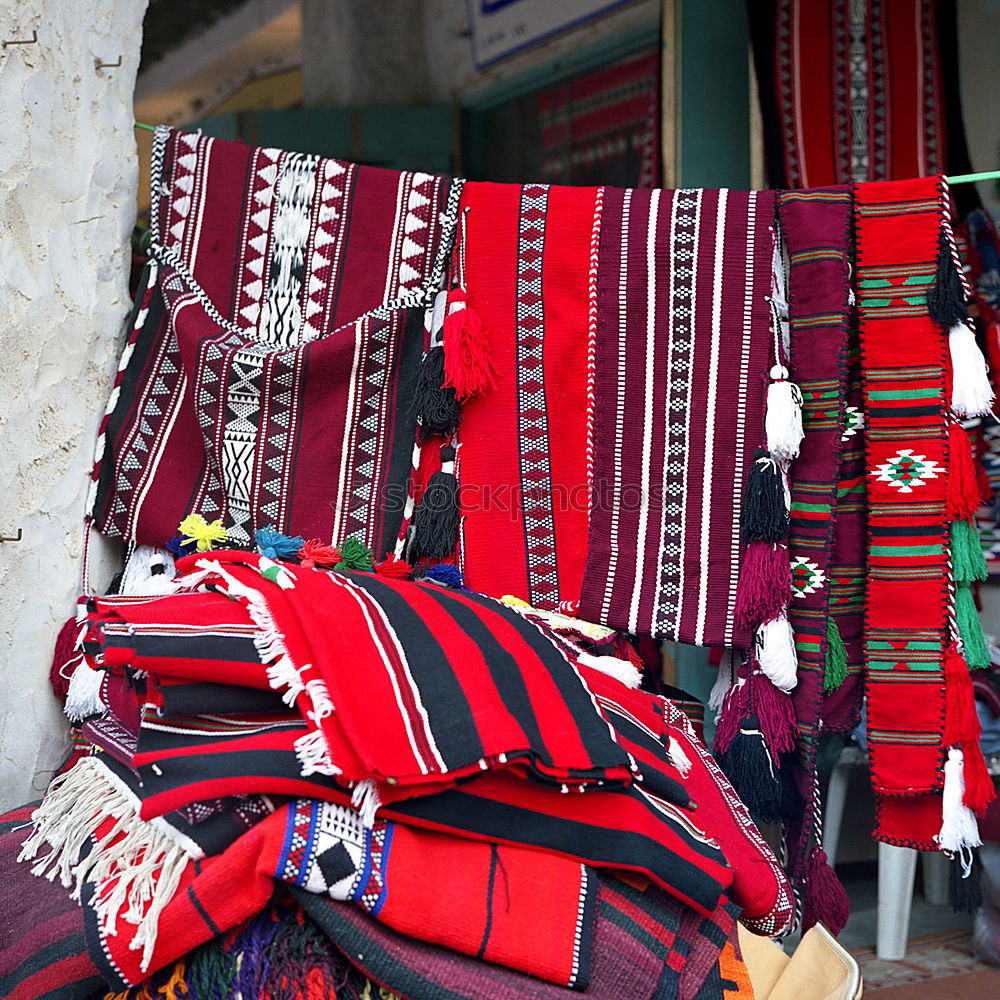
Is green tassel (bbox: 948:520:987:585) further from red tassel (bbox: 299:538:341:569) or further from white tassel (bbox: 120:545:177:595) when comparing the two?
white tassel (bbox: 120:545:177:595)

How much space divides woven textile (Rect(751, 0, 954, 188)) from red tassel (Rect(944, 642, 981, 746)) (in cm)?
139

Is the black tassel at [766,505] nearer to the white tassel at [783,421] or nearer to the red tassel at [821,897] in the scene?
the white tassel at [783,421]

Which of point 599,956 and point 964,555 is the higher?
point 964,555

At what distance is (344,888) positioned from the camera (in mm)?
1221

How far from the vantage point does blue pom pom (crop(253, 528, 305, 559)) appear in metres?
1.73

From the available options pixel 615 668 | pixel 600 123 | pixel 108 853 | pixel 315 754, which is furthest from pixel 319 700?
pixel 600 123

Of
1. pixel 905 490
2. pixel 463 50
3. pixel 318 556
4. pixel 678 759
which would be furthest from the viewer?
pixel 463 50

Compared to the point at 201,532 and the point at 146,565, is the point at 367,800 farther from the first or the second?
the point at 146,565

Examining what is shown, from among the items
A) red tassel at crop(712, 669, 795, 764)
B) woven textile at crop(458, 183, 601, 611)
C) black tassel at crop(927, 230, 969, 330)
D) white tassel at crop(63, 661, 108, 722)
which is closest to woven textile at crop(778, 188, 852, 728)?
red tassel at crop(712, 669, 795, 764)

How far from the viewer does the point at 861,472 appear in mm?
1865

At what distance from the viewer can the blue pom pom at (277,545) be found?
1.73m

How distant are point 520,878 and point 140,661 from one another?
53cm

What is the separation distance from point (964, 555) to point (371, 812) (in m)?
1.10

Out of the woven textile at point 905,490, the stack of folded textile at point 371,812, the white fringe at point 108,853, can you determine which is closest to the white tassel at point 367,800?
the stack of folded textile at point 371,812
